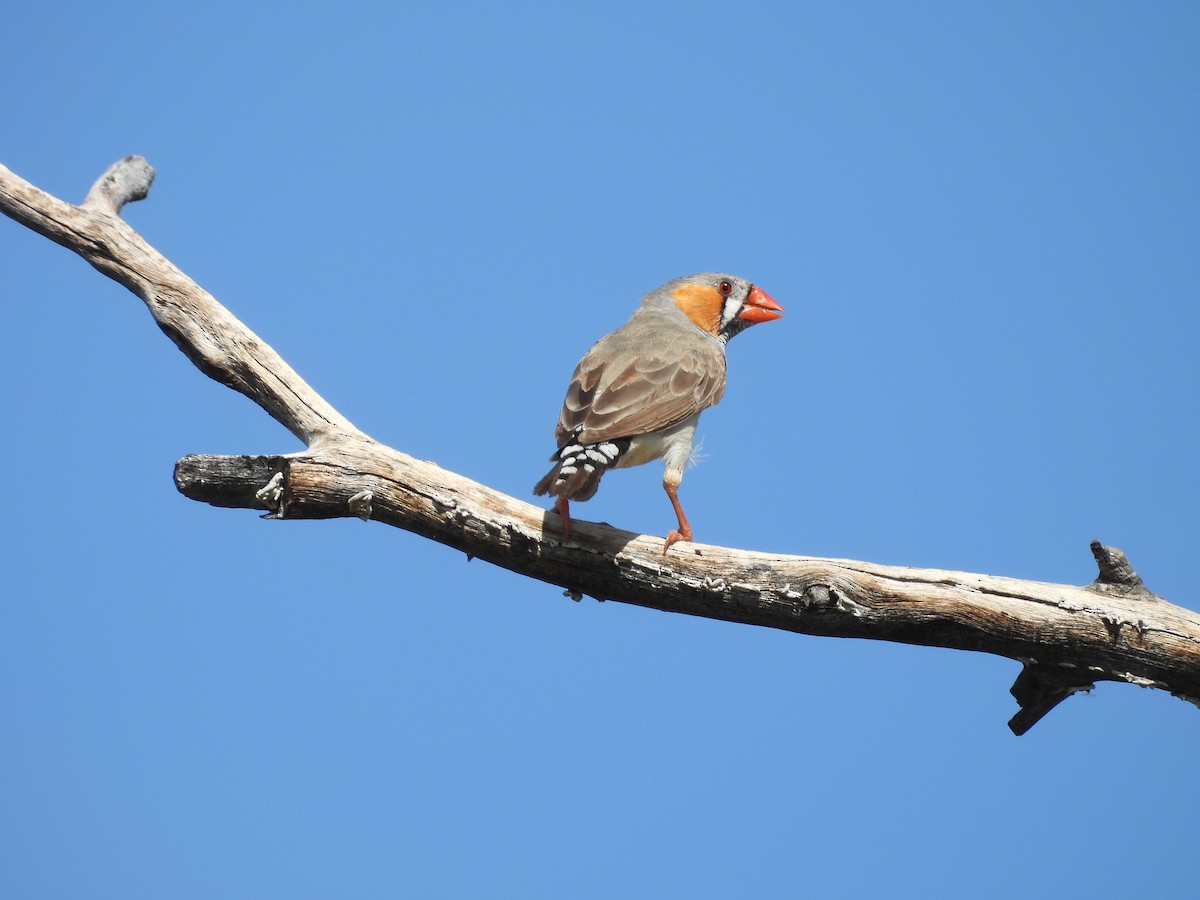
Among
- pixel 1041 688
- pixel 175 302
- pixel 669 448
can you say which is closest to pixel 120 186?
pixel 175 302

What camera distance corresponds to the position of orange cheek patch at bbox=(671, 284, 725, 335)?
6820 millimetres

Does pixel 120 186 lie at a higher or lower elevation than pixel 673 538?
higher

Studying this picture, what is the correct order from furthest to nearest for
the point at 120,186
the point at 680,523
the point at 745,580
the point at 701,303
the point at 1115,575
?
the point at 701,303 < the point at 120,186 < the point at 680,523 < the point at 745,580 < the point at 1115,575

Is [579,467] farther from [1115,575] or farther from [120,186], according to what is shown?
[120,186]

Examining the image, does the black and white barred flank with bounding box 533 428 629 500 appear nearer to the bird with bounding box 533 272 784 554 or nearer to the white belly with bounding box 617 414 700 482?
the bird with bounding box 533 272 784 554

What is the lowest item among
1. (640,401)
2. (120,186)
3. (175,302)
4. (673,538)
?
(673,538)

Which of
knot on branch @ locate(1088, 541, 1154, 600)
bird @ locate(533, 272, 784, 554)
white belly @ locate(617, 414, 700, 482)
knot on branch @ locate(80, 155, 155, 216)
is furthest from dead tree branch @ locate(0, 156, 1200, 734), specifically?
knot on branch @ locate(80, 155, 155, 216)

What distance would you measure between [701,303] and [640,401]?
193cm

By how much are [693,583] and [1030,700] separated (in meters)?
1.63

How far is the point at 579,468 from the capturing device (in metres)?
4.62

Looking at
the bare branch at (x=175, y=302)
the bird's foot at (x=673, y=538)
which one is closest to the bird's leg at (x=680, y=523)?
the bird's foot at (x=673, y=538)

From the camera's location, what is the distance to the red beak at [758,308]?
6.99 metres

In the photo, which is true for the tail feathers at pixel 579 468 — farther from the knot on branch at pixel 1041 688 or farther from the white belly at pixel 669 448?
the knot on branch at pixel 1041 688

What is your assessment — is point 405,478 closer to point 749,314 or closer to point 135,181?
point 135,181
